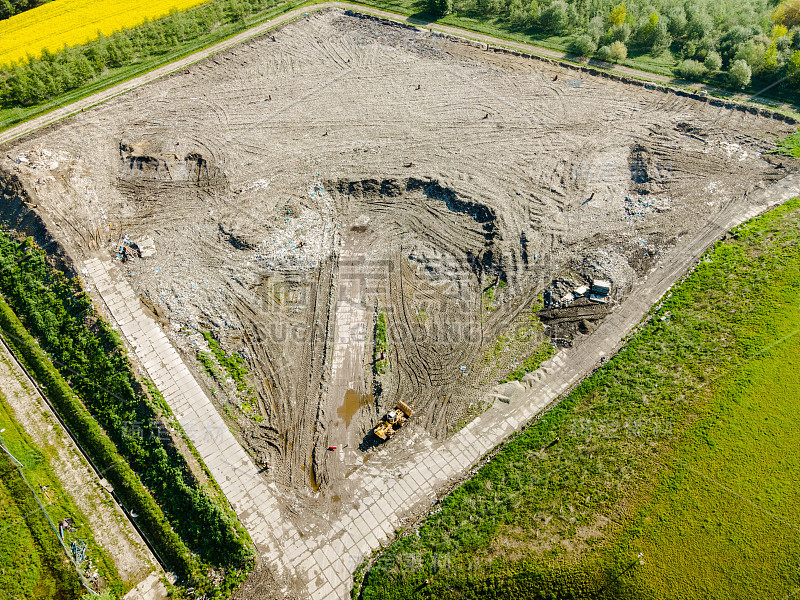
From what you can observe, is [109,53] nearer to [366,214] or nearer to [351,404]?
[366,214]

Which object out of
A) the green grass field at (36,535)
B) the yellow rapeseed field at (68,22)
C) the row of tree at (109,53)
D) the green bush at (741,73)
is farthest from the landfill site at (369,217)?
the yellow rapeseed field at (68,22)

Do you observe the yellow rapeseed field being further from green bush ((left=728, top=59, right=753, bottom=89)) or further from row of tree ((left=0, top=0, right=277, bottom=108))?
green bush ((left=728, top=59, right=753, bottom=89))

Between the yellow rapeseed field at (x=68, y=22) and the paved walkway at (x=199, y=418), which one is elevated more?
the yellow rapeseed field at (x=68, y=22)

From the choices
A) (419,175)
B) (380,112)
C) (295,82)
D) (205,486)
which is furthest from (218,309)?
(295,82)

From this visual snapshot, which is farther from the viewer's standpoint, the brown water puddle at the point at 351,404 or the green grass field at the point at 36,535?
the brown water puddle at the point at 351,404

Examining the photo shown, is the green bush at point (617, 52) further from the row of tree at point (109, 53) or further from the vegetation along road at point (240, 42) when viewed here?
the row of tree at point (109, 53)

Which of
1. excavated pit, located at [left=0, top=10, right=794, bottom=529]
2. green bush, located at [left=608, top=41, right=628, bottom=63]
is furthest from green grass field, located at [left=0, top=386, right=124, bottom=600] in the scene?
green bush, located at [left=608, top=41, right=628, bottom=63]

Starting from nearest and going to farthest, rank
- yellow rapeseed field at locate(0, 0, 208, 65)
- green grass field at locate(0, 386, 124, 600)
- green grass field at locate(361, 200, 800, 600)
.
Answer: green grass field at locate(361, 200, 800, 600), green grass field at locate(0, 386, 124, 600), yellow rapeseed field at locate(0, 0, 208, 65)
